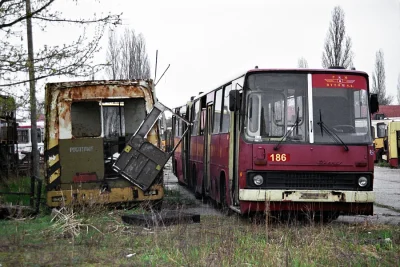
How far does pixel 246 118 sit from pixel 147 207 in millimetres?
3396

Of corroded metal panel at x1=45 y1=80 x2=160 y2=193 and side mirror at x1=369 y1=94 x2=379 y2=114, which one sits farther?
corroded metal panel at x1=45 y1=80 x2=160 y2=193

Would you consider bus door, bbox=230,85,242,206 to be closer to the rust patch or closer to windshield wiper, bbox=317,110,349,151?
windshield wiper, bbox=317,110,349,151

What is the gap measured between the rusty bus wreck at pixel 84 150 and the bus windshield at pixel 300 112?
116 inches

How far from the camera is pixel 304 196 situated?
12031mm

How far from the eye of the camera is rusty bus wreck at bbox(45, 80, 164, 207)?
1407 centimetres

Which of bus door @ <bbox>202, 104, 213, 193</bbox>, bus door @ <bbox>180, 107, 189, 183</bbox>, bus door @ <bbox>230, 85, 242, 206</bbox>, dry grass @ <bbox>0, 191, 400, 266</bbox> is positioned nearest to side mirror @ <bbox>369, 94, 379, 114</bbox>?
dry grass @ <bbox>0, 191, 400, 266</bbox>

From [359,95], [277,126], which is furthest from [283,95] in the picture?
[359,95]

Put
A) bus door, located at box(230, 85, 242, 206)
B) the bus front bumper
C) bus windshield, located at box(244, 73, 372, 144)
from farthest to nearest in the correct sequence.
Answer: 1. bus door, located at box(230, 85, 242, 206)
2. bus windshield, located at box(244, 73, 372, 144)
3. the bus front bumper

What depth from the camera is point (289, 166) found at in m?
12.1

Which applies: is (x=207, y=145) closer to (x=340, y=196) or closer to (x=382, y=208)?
(x=382, y=208)

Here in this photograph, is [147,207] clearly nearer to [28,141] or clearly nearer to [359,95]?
[359,95]

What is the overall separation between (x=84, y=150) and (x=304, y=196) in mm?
4894

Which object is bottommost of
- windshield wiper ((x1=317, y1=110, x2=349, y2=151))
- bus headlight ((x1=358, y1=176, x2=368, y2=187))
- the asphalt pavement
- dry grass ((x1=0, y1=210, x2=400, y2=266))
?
the asphalt pavement

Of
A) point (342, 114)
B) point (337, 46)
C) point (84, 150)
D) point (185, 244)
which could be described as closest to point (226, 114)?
point (342, 114)
